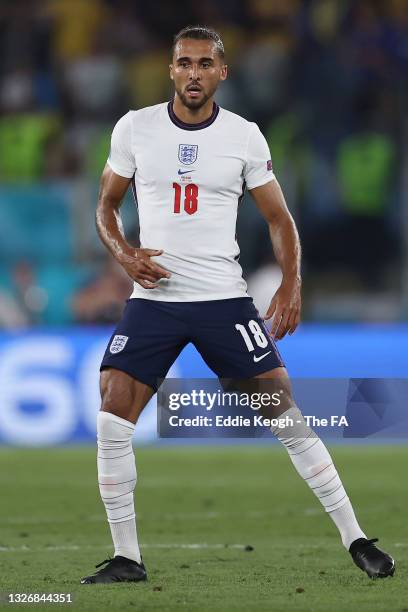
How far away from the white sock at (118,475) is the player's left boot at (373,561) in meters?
0.94

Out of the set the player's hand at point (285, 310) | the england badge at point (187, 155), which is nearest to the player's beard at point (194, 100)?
the england badge at point (187, 155)

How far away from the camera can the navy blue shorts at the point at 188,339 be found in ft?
20.6

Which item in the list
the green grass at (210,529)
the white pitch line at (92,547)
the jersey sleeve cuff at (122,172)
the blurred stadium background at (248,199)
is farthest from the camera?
the blurred stadium background at (248,199)

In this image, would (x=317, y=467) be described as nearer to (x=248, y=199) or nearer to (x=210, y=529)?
(x=210, y=529)

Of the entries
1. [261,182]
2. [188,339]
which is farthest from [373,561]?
[261,182]

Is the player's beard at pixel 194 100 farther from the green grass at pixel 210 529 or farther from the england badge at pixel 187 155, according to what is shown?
the green grass at pixel 210 529

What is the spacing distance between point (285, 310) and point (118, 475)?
98 centimetres

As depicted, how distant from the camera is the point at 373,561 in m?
6.25

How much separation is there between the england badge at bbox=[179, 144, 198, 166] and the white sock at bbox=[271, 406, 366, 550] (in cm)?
111

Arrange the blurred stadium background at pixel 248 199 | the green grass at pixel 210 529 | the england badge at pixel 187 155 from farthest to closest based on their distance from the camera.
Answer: the blurred stadium background at pixel 248 199, the england badge at pixel 187 155, the green grass at pixel 210 529

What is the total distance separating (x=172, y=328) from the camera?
20.7ft

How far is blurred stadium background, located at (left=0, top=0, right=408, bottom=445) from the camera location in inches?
554

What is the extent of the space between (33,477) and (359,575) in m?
5.63

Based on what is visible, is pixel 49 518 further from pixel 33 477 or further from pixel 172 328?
pixel 172 328
